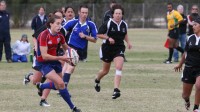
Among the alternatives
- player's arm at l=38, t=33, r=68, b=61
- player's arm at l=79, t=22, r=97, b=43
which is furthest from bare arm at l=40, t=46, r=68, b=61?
player's arm at l=79, t=22, r=97, b=43

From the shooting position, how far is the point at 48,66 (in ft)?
36.3

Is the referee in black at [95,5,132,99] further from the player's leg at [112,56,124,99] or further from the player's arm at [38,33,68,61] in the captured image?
the player's arm at [38,33,68,61]

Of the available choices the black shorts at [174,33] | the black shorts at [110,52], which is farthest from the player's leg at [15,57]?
the black shorts at [110,52]

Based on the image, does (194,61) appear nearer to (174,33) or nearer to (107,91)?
(107,91)

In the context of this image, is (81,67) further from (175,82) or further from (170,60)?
(175,82)

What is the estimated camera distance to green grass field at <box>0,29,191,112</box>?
1188cm

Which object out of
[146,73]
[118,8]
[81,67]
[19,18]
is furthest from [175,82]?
[19,18]

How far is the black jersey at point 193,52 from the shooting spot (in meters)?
11.0

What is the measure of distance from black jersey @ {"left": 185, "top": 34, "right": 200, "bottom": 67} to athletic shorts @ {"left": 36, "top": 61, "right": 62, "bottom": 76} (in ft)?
7.50

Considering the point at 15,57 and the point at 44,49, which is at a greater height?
the point at 44,49

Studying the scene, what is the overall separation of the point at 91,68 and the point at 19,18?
125ft

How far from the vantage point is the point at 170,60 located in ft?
74.7

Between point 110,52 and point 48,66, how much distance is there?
9.96ft

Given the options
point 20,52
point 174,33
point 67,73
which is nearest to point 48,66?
point 67,73
